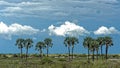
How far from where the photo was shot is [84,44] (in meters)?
145

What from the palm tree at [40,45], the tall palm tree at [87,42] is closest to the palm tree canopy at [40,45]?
the palm tree at [40,45]

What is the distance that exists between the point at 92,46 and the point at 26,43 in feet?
118

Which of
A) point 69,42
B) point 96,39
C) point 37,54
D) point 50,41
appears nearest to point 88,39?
point 96,39

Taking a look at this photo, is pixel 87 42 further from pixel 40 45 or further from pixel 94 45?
pixel 40 45

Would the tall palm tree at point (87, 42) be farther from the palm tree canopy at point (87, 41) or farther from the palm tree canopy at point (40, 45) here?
the palm tree canopy at point (40, 45)

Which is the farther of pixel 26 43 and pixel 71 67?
pixel 26 43

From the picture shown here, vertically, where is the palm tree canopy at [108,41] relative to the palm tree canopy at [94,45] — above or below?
above

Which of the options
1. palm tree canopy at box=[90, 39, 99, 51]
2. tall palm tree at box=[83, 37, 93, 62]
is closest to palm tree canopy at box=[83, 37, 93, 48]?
tall palm tree at box=[83, 37, 93, 62]

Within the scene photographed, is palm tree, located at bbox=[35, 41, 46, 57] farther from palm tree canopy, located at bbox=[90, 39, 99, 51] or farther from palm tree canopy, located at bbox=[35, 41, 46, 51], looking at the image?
palm tree canopy, located at bbox=[90, 39, 99, 51]

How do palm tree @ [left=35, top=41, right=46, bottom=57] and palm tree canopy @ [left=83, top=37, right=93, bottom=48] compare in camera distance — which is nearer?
palm tree canopy @ [left=83, top=37, right=93, bottom=48]

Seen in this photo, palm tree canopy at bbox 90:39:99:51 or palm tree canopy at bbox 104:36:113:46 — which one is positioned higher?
palm tree canopy at bbox 104:36:113:46

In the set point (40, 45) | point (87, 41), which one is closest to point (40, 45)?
point (40, 45)

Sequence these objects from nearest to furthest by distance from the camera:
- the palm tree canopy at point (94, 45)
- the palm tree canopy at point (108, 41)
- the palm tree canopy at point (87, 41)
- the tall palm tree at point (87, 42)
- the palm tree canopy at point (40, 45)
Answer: the palm tree canopy at point (94, 45), the palm tree canopy at point (108, 41), the tall palm tree at point (87, 42), the palm tree canopy at point (87, 41), the palm tree canopy at point (40, 45)

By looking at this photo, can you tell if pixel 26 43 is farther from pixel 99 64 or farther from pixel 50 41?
pixel 99 64
